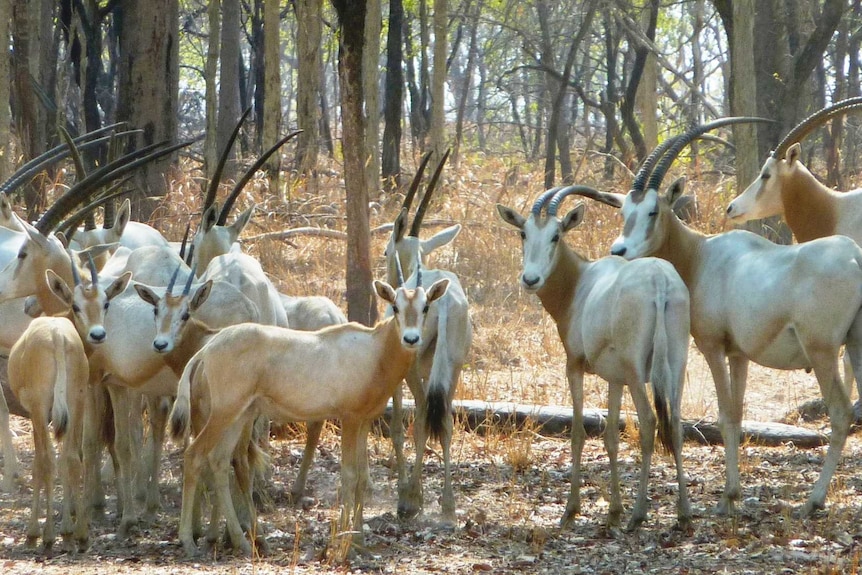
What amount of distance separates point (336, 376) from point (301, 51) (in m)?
13.0

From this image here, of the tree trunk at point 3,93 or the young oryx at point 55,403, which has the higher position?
the tree trunk at point 3,93

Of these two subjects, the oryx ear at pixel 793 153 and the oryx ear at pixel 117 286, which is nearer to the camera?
the oryx ear at pixel 117 286

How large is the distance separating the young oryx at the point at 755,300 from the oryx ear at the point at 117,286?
9.86 ft

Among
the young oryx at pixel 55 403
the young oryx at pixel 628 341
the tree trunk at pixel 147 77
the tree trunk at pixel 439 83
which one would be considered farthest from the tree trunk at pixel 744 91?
the tree trunk at pixel 439 83

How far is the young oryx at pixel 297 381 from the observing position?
5.91m

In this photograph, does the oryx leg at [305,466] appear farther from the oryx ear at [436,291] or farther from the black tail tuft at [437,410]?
the oryx ear at [436,291]

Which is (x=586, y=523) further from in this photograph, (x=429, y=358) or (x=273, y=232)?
(x=273, y=232)

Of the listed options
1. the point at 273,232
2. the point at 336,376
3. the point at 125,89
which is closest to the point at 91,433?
the point at 336,376

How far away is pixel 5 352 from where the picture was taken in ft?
27.4

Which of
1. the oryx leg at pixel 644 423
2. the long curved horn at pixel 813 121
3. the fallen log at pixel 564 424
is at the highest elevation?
the long curved horn at pixel 813 121

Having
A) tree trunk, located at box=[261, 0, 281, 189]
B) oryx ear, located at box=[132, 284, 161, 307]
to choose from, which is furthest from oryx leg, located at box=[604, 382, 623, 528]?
tree trunk, located at box=[261, 0, 281, 189]

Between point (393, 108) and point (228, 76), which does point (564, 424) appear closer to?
point (228, 76)

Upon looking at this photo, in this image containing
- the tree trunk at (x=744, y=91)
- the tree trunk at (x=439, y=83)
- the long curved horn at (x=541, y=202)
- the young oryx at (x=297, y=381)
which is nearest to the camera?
the young oryx at (x=297, y=381)

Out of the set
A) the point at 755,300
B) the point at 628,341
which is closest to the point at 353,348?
the point at 628,341
